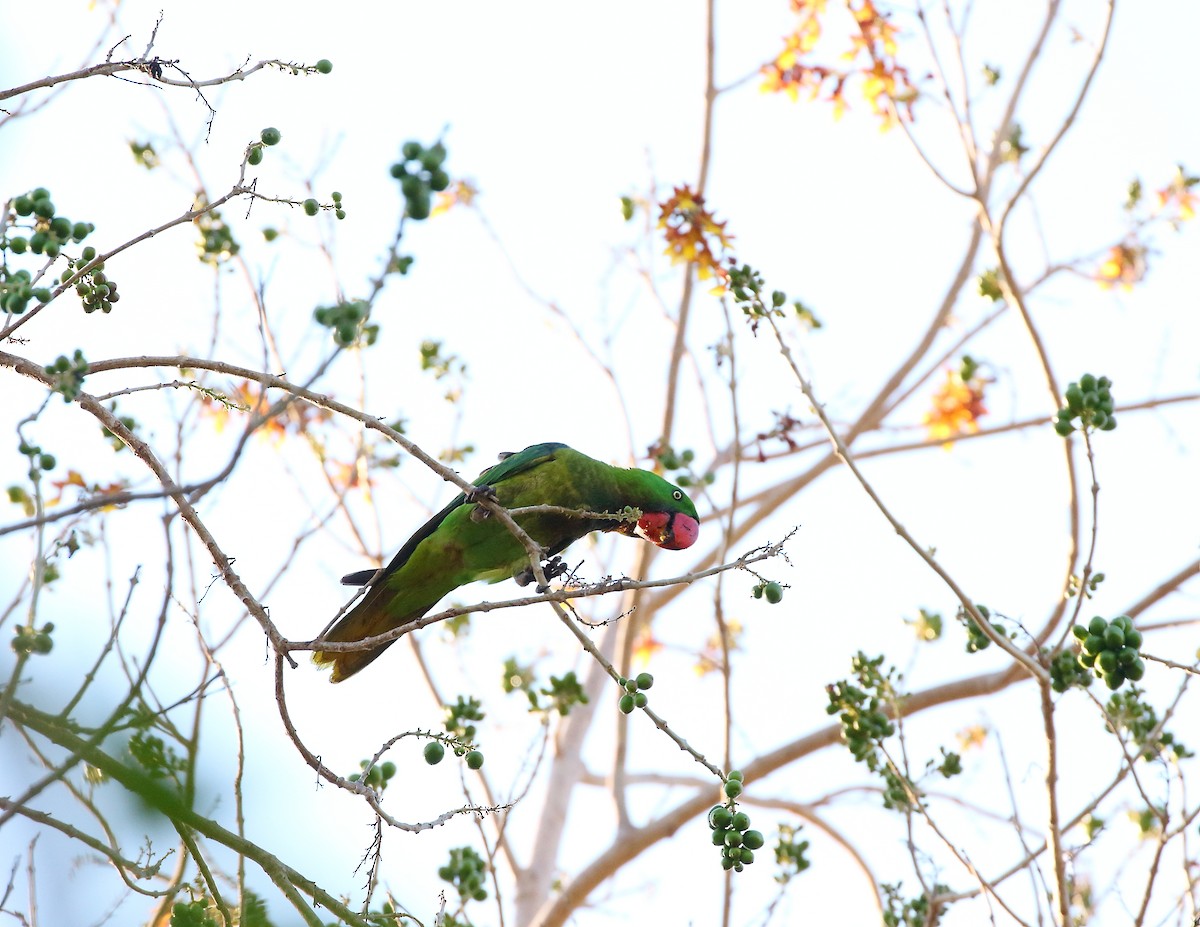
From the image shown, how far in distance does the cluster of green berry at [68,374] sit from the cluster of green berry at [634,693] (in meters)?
1.38

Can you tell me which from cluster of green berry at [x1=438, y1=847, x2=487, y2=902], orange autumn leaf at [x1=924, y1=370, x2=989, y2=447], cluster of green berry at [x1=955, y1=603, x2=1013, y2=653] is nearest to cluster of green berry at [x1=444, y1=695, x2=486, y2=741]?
cluster of green berry at [x1=438, y1=847, x2=487, y2=902]

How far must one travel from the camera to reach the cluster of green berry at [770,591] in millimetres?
3043

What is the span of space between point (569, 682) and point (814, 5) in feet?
16.9

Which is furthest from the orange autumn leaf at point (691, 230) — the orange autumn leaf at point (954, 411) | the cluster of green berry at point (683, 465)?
the orange autumn leaf at point (954, 411)

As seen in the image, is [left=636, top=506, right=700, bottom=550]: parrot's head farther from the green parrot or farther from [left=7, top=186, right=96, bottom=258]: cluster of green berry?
[left=7, top=186, right=96, bottom=258]: cluster of green berry

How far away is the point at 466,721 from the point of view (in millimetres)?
4715

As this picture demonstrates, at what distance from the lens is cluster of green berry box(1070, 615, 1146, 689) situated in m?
3.10

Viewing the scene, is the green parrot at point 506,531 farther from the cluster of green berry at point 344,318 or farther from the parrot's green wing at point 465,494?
the cluster of green berry at point 344,318

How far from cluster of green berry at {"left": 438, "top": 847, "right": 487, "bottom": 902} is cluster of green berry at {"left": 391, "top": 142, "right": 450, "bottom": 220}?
8.95 feet

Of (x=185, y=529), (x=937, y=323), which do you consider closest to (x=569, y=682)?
(x=185, y=529)

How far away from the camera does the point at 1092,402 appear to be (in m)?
3.40

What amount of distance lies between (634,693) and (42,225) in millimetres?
1945

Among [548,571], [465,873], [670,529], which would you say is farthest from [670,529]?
[465,873]

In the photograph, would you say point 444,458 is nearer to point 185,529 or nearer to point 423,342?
point 423,342
